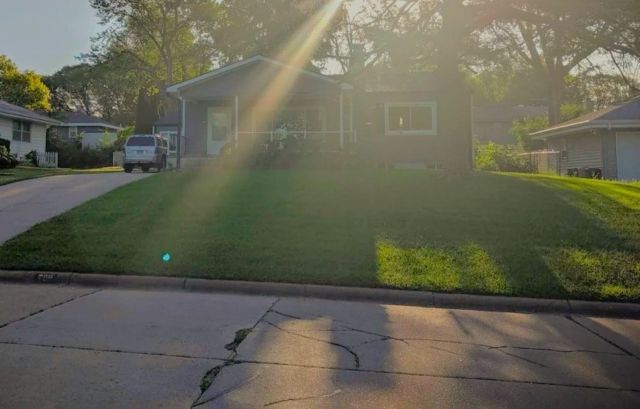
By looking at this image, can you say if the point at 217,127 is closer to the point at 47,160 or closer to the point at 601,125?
the point at 47,160

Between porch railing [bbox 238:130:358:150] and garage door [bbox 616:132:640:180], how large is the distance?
1259 cm

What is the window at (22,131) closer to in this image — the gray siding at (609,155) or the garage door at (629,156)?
the gray siding at (609,155)

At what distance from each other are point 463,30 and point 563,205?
541cm

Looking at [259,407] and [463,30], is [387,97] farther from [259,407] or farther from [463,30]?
[259,407]

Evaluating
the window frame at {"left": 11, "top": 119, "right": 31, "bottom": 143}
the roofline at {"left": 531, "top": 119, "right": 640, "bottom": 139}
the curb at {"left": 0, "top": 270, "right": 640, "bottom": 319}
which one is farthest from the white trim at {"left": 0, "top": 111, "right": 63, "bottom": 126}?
the roofline at {"left": 531, "top": 119, "right": 640, "bottom": 139}

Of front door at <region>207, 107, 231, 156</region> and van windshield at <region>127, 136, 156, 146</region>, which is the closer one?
van windshield at <region>127, 136, 156, 146</region>

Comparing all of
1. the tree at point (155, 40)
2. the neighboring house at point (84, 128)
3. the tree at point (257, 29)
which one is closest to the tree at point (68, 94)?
the neighboring house at point (84, 128)

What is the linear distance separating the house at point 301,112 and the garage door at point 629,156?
879 centimetres

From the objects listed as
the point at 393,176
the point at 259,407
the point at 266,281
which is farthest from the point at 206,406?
the point at 393,176

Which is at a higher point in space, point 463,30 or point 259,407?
point 463,30

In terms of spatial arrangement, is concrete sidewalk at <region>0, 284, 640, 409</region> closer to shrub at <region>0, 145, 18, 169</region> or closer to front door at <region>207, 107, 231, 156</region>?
front door at <region>207, 107, 231, 156</region>

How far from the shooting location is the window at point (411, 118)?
2389 cm

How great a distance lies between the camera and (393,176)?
15344mm

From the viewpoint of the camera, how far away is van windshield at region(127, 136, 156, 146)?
23.6 metres
